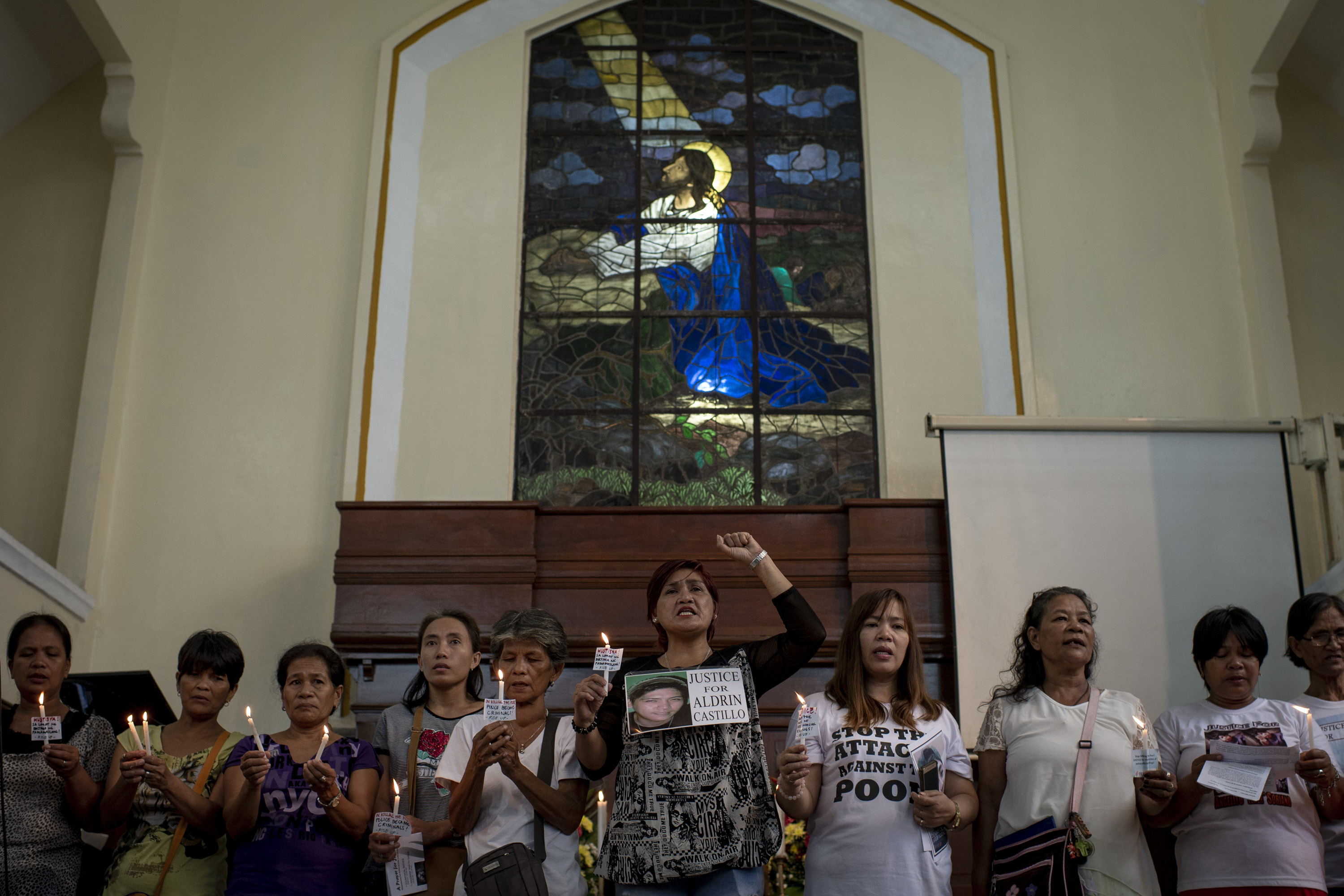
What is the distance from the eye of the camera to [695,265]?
6.99 m

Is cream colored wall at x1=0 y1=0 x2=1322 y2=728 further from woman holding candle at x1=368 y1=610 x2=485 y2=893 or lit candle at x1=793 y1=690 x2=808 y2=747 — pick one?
lit candle at x1=793 y1=690 x2=808 y2=747

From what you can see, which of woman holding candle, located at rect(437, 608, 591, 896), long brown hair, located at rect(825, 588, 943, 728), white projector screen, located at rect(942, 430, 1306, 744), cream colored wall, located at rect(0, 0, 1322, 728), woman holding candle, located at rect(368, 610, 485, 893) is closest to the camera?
woman holding candle, located at rect(437, 608, 591, 896)

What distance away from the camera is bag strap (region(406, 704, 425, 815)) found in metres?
3.50

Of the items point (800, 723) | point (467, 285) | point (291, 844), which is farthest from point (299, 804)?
point (467, 285)

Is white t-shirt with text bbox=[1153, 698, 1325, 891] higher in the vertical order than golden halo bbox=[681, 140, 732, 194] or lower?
lower

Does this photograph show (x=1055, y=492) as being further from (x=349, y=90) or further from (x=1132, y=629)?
(x=349, y=90)

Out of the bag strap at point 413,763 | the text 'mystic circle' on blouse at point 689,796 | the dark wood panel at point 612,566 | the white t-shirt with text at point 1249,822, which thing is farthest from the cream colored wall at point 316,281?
the text 'mystic circle' on blouse at point 689,796

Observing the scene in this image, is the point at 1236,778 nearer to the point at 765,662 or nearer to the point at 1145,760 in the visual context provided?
the point at 1145,760

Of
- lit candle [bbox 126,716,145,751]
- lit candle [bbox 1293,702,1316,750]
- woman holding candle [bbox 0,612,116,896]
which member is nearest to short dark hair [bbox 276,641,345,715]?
lit candle [bbox 126,716,145,751]

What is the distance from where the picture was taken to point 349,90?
6.96 metres


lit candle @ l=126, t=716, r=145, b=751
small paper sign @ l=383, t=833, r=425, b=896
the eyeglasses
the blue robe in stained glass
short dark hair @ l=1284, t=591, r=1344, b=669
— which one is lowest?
small paper sign @ l=383, t=833, r=425, b=896

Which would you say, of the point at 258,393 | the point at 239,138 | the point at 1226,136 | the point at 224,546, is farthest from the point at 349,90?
the point at 1226,136

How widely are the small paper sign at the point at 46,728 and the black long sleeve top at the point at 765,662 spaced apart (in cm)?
133

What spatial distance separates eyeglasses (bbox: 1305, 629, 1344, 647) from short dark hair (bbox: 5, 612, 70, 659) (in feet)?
11.1
